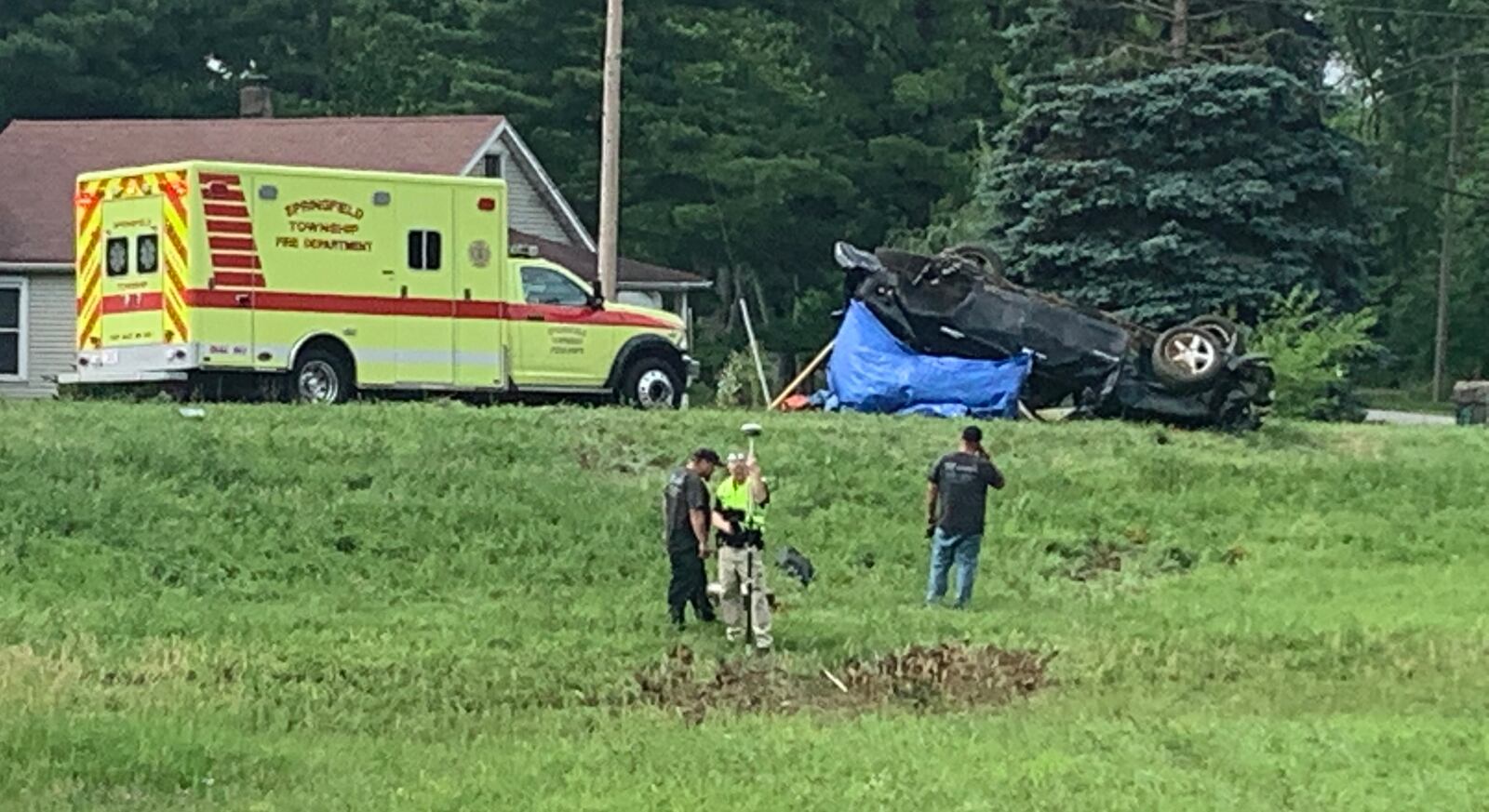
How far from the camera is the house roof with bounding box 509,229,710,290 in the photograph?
40.3 metres

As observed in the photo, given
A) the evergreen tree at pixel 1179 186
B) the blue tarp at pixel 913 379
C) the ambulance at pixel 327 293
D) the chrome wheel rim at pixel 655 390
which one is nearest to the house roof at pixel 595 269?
the evergreen tree at pixel 1179 186

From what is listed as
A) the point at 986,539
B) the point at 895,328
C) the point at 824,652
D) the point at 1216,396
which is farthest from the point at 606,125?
the point at 824,652

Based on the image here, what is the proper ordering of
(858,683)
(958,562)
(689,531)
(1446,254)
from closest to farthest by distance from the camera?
(858,683) < (689,531) < (958,562) < (1446,254)

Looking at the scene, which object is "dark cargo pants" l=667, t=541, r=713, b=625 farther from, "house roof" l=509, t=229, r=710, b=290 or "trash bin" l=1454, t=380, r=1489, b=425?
"house roof" l=509, t=229, r=710, b=290

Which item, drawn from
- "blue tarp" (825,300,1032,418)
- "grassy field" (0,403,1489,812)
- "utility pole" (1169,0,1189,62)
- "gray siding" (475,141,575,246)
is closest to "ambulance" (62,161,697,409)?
"grassy field" (0,403,1489,812)

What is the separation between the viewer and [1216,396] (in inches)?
1051

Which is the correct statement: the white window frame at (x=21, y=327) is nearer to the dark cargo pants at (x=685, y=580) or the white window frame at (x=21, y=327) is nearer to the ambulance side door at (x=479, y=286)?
the ambulance side door at (x=479, y=286)

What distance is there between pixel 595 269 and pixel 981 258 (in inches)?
464

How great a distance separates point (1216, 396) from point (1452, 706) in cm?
1191

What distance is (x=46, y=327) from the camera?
36906 millimetres

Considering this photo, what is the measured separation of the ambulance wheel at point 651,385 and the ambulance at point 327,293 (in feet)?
0.09

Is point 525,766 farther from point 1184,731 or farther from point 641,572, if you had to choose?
point 641,572

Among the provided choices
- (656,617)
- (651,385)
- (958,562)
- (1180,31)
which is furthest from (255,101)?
(656,617)

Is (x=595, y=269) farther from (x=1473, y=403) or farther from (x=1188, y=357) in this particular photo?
(x=1188, y=357)
